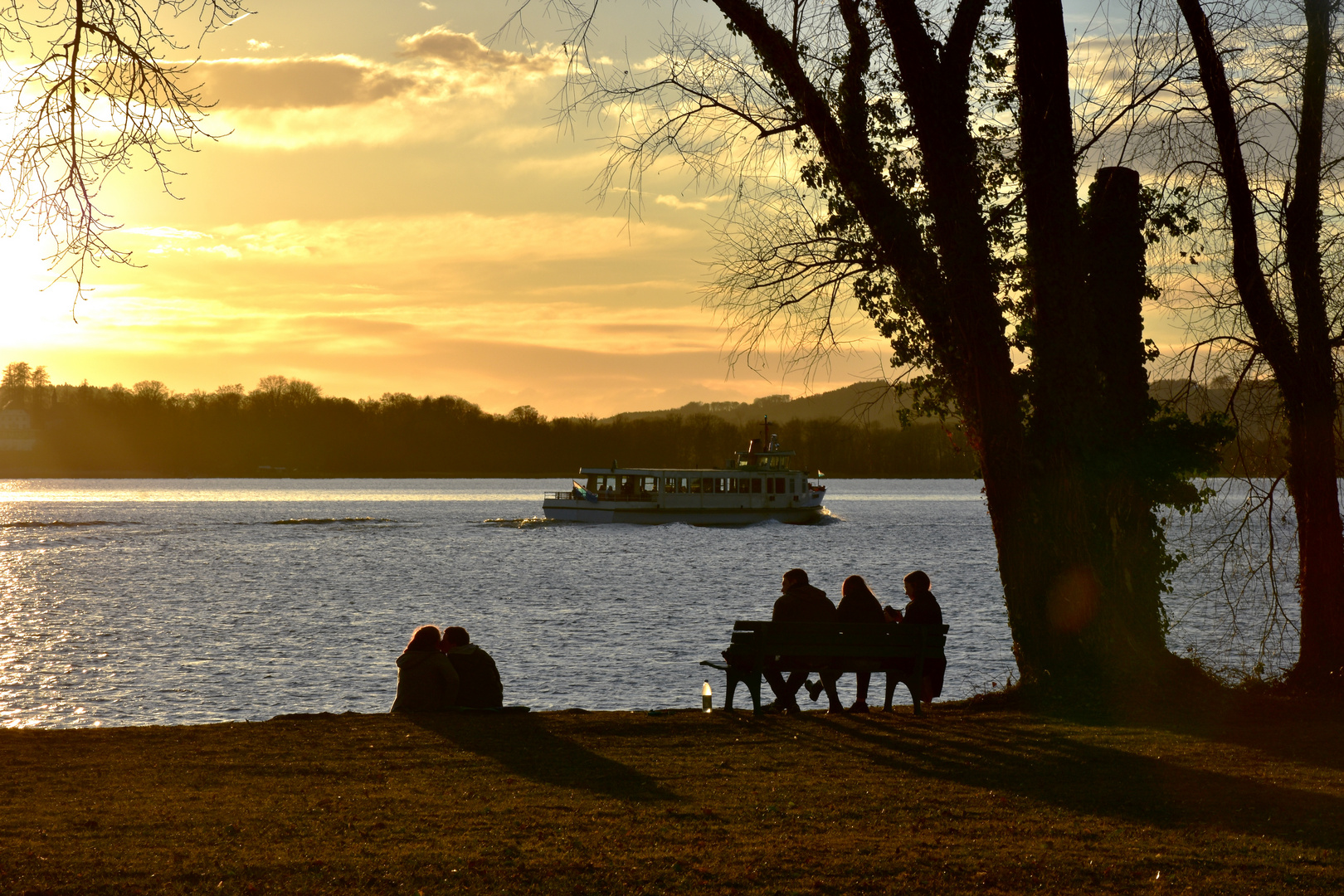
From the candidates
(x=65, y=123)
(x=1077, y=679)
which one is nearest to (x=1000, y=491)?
(x=1077, y=679)

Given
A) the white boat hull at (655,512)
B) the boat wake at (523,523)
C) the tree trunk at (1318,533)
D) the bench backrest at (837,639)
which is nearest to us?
the bench backrest at (837,639)

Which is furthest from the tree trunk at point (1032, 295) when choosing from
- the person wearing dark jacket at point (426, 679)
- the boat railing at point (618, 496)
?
the boat railing at point (618, 496)

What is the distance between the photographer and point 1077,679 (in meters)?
10.8

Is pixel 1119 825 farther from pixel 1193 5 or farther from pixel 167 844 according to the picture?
pixel 1193 5

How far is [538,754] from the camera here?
8.63 metres

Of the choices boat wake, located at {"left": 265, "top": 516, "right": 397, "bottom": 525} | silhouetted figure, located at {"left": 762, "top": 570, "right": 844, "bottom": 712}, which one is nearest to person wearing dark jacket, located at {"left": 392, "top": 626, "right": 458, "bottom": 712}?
silhouetted figure, located at {"left": 762, "top": 570, "right": 844, "bottom": 712}

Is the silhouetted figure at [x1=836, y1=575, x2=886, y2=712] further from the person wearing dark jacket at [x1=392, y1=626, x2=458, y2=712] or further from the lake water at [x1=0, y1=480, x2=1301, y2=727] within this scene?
the person wearing dark jacket at [x1=392, y1=626, x2=458, y2=712]

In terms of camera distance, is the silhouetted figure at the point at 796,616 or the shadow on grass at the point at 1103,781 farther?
the silhouetted figure at the point at 796,616

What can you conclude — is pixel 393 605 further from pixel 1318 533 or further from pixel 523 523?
pixel 523 523

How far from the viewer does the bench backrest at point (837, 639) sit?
34.6ft

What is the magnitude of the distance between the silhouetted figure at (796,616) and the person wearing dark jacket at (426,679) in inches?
121

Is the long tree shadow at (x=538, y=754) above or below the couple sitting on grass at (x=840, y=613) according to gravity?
below

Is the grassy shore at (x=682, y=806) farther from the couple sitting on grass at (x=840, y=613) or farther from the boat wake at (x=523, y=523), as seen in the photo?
the boat wake at (x=523, y=523)

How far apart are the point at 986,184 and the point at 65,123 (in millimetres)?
8514
